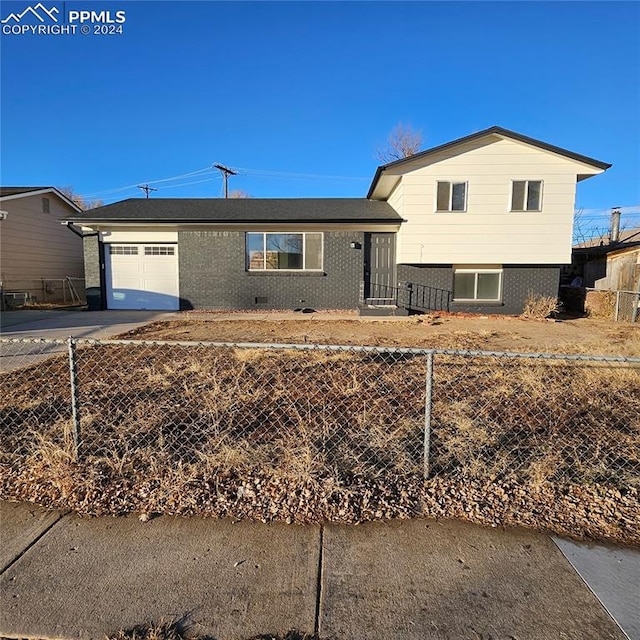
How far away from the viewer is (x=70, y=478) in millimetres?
2768

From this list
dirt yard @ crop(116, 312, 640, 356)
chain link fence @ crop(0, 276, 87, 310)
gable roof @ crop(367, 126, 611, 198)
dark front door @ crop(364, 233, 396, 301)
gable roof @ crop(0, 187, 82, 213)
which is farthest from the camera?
gable roof @ crop(0, 187, 82, 213)

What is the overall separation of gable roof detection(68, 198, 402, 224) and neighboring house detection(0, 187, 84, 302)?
3.93 m

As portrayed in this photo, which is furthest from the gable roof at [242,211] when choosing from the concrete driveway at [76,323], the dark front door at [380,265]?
the concrete driveway at [76,323]

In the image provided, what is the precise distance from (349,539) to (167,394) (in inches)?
111

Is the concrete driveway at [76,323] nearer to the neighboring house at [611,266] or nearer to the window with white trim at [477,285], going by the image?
the window with white trim at [477,285]

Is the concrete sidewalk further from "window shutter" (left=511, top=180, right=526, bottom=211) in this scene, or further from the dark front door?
"window shutter" (left=511, top=180, right=526, bottom=211)

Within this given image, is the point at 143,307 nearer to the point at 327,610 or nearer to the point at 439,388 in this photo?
the point at 439,388

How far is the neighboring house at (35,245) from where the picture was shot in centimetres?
1664

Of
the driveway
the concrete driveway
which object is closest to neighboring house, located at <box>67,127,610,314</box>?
the concrete driveway

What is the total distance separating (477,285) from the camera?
13656 millimetres

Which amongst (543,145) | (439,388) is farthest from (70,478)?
(543,145)

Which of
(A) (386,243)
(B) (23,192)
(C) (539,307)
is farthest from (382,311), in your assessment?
(B) (23,192)

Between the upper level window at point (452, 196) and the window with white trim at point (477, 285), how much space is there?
2.09 m

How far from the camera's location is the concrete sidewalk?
1.77 metres
